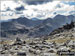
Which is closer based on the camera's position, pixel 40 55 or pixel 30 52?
pixel 40 55

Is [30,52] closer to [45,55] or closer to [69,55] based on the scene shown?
[45,55]

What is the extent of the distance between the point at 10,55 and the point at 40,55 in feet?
52.7

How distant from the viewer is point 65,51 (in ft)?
384

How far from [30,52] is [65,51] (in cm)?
2110

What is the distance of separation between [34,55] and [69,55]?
1995 cm

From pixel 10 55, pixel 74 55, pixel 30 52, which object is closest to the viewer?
pixel 74 55

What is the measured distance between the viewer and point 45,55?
358 ft

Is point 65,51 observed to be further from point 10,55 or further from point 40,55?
point 10,55

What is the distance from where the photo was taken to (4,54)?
122 metres

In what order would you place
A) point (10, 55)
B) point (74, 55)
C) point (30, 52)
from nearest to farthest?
point (74, 55) < point (10, 55) < point (30, 52)

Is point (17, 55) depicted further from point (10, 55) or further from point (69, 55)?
point (69, 55)

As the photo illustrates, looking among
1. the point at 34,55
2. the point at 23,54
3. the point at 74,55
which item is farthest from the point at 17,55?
the point at 74,55

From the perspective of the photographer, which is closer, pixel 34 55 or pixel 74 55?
pixel 74 55

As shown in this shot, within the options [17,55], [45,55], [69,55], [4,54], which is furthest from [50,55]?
[4,54]
